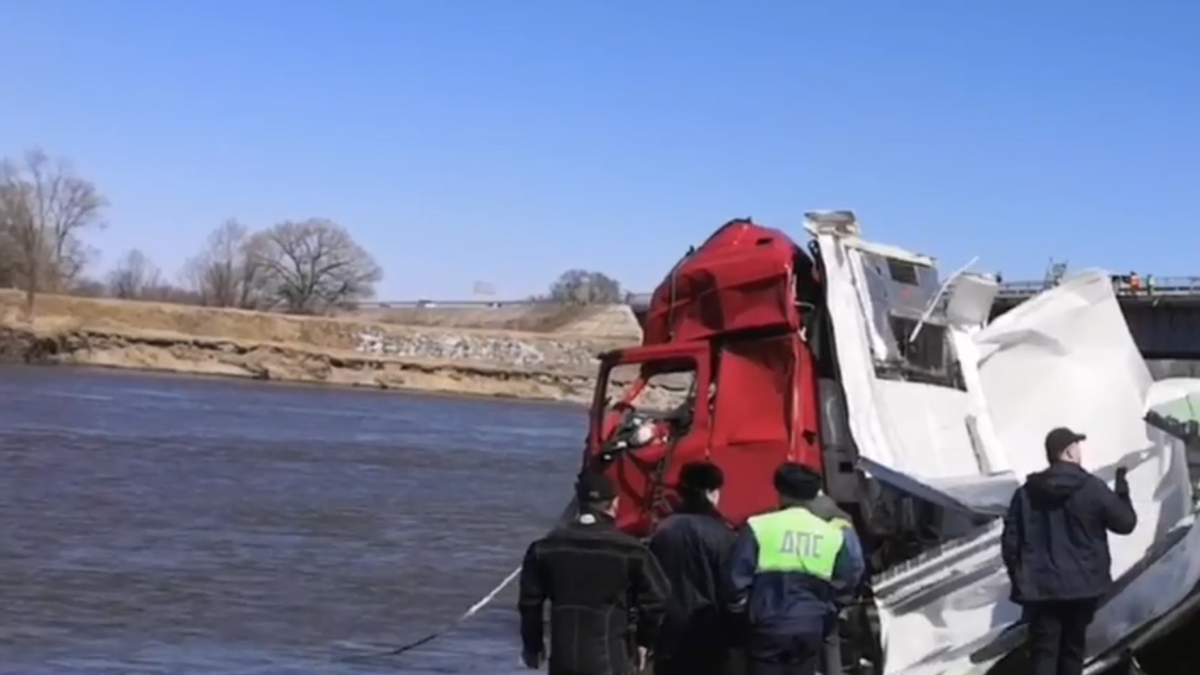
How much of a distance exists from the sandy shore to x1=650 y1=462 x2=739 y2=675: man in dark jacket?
77.0m

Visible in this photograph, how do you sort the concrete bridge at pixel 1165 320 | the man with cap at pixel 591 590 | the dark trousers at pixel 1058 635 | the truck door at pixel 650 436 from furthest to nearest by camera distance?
the concrete bridge at pixel 1165 320 < the truck door at pixel 650 436 < the dark trousers at pixel 1058 635 < the man with cap at pixel 591 590

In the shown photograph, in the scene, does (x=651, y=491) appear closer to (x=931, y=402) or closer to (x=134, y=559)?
(x=931, y=402)

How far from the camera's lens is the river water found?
15.4m

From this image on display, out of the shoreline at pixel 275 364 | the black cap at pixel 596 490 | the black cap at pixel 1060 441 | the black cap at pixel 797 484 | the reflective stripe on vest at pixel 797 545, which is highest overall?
the black cap at pixel 1060 441

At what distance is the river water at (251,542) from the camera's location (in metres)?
15.4

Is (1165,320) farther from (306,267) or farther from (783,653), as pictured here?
(306,267)

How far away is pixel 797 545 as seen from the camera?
8.88 m

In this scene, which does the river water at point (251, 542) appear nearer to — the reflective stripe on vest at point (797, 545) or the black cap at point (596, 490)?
the black cap at point (596, 490)

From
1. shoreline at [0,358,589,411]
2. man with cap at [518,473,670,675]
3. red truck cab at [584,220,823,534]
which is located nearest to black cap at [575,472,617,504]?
man with cap at [518,473,670,675]

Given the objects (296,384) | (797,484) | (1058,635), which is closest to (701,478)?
(797,484)

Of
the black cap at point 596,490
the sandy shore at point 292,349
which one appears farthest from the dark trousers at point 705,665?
the sandy shore at point 292,349

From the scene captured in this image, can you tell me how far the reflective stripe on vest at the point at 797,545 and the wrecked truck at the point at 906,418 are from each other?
2.84 meters

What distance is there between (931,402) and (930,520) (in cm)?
91

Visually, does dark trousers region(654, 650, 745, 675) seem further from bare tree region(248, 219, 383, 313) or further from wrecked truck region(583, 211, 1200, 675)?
bare tree region(248, 219, 383, 313)
